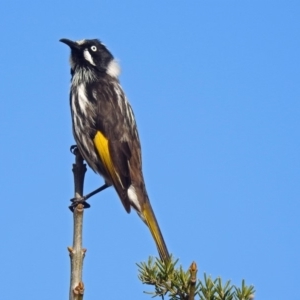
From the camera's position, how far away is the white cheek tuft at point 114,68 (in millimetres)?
8625

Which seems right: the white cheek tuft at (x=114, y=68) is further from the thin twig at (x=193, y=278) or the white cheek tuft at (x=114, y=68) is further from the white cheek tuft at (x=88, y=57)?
the thin twig at (x=193, y=278)

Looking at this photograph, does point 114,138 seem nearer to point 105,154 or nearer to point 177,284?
point 105,154

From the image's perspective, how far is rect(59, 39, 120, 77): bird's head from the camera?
8.48 meters

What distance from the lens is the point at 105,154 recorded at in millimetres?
7277

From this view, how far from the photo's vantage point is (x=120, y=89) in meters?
8.01

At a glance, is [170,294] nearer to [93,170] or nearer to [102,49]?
[93,170]

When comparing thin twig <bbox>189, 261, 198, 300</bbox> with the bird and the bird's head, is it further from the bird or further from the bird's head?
the bird's head

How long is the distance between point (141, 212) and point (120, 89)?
5.97 ft

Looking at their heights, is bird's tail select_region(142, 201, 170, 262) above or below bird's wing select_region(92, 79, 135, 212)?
below

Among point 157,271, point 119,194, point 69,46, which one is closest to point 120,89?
point 69,46

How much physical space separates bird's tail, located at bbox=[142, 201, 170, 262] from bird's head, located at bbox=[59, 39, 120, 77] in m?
2.38

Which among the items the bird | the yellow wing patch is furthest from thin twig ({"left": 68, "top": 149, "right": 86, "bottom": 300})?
the yellow wing patch

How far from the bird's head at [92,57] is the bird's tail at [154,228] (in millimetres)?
2382

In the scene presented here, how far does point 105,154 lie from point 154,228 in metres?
1.21
